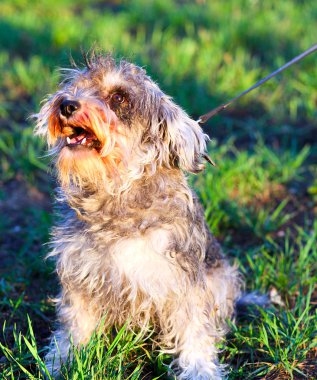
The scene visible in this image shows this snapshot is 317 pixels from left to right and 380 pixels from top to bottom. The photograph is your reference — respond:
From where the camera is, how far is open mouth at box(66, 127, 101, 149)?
2.80 metres

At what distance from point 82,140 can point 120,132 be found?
0.60 ft

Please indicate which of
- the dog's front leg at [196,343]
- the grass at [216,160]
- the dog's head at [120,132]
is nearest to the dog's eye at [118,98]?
the dog's head at [120,132]

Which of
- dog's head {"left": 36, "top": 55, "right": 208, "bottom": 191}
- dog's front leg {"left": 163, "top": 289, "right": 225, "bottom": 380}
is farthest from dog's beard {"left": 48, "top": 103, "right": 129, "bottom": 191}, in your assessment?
dog's front leg {"left": 163, "top": 289, "right": 225, "bottom": 380}

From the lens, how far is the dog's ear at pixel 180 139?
112 inches

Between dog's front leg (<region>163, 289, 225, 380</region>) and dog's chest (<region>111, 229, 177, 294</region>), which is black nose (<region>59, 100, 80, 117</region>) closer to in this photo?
dog's chest (<region>111, 229, 177, 294</region>)

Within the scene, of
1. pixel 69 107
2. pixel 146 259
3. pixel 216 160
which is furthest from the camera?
pixel 216 160

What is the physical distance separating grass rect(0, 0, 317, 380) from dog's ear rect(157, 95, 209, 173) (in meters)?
0.53

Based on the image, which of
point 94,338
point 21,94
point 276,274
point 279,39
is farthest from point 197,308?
point 279,39

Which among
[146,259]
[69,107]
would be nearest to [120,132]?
[69,107]

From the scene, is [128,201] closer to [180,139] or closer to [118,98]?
[180,139]

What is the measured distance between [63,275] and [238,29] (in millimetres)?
5691

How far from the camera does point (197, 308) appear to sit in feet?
10.3

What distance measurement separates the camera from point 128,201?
2938 millimetres

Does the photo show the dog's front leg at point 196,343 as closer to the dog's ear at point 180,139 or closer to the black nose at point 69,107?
the dog's ear at point 180,139
